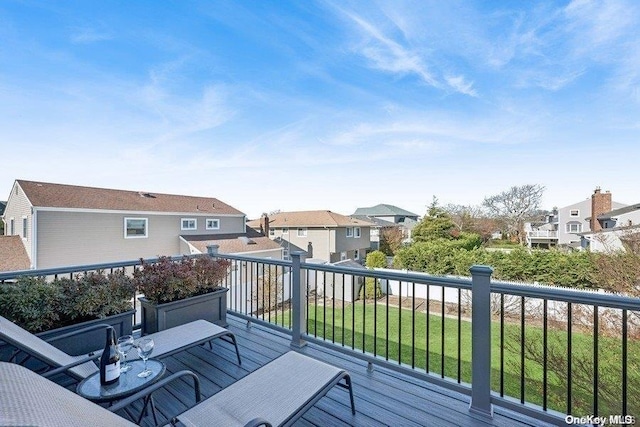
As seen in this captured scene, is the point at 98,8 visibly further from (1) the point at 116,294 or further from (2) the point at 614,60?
(2) the point at 614,60

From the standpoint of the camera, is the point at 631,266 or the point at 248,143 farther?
the point at 248,143

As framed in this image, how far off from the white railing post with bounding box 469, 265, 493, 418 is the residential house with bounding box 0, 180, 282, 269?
1256 centimetres

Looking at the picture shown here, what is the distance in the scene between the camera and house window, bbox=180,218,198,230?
17375 mm

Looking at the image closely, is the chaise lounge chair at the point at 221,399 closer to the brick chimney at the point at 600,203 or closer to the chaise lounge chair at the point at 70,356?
the chaise lounge chair at the point at 70,356

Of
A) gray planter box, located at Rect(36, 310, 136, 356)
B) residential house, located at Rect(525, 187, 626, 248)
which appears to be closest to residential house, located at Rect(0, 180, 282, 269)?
gray planter box, located at Rect(36, 310, 136, 356)

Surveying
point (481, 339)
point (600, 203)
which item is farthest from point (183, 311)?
point (600, 203)

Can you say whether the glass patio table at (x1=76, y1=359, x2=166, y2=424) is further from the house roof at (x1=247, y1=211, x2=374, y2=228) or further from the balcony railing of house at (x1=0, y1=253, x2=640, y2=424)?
the house roof at (x1=247, y1=211, x2=374, y2=228)

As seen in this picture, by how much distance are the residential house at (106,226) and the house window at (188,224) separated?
3 cm

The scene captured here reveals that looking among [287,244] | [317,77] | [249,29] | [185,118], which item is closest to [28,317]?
[249,29]

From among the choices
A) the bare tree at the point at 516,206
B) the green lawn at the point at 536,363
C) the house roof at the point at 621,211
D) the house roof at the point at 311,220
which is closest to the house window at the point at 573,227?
the bare tree at the point at 516,206

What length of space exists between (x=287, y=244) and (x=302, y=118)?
1463 cm

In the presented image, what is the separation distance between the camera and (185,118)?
879 centimetres

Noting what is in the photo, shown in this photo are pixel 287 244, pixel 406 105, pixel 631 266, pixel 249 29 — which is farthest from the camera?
pixel 287 244

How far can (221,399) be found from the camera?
190 cm
